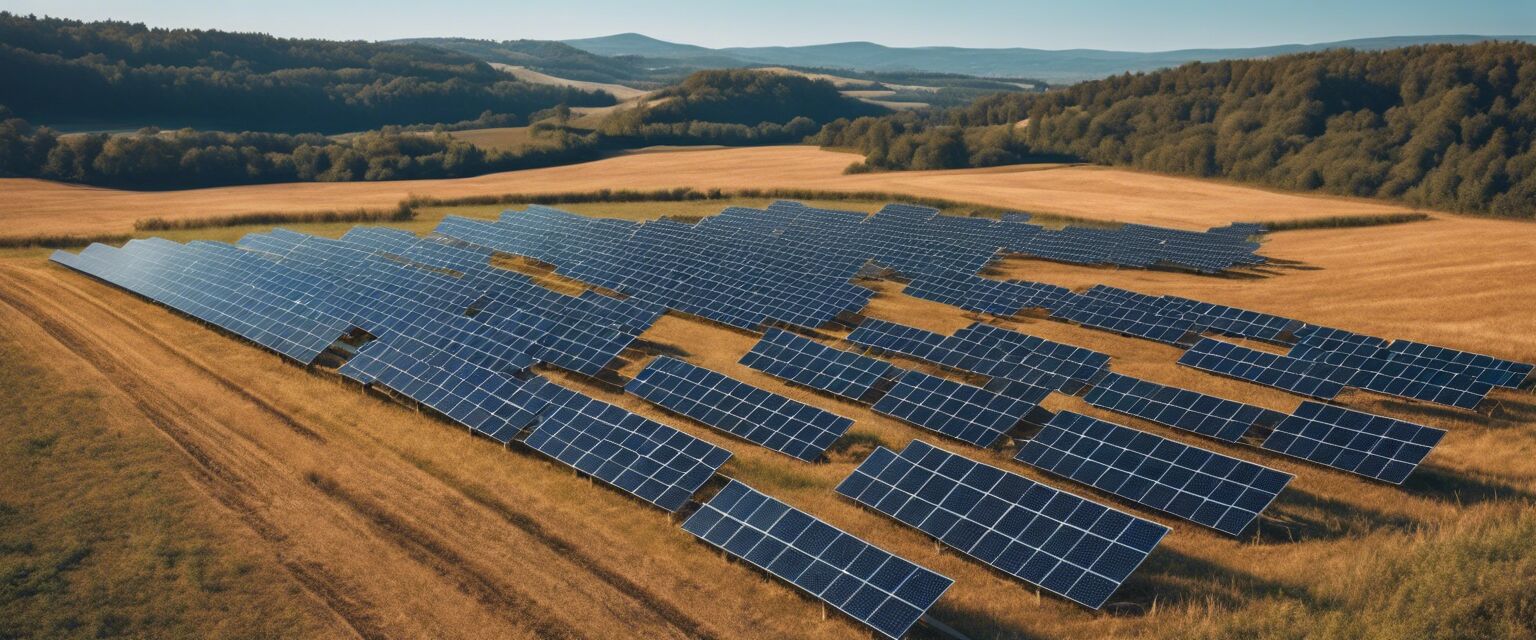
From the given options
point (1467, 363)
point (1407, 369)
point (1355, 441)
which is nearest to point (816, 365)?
point (1355, 441)

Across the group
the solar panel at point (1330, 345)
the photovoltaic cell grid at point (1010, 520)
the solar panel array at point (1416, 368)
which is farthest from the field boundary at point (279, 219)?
the solar panel array at point (1416, 368)

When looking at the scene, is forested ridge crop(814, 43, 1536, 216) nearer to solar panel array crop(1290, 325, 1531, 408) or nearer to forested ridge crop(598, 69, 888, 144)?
forested ridge crop(598, 69, 888, 144)

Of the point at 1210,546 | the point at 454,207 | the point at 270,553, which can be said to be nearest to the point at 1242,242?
the point at 1210,546

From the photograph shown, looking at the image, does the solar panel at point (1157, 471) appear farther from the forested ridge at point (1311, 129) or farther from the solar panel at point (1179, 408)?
the forested ridge at point (1311, 129)

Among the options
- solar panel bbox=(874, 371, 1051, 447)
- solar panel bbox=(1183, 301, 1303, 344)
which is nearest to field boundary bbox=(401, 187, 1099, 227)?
solar panel bbox=(1183, 301, 1303, 344)

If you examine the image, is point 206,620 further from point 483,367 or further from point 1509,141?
point 1509,141
